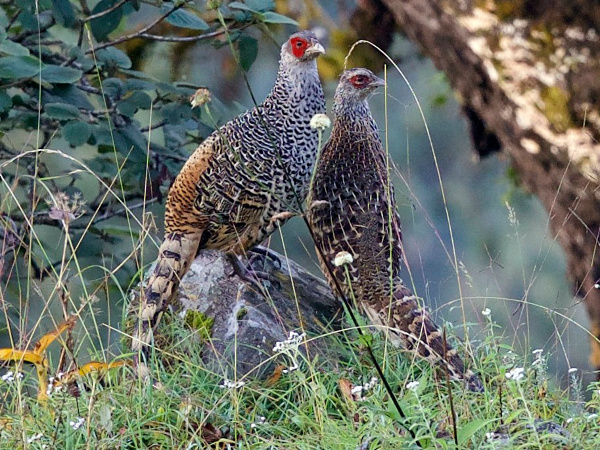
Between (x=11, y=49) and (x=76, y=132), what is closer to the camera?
(x=11, y=49)

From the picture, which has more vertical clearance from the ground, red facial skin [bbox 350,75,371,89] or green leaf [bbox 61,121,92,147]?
red facial skin [bbox 350,75,371,89]

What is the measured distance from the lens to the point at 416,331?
4527 millimetres

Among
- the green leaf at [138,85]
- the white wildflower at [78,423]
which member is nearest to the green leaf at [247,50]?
the green leaf at [138,85]

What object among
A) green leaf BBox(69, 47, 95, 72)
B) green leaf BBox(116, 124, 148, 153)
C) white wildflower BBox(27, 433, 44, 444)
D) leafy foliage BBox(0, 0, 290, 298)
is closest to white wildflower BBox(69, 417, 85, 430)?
white wildflower BBox(27, 433, 44, 444)

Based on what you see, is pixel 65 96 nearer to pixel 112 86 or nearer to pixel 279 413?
pixel 112 86

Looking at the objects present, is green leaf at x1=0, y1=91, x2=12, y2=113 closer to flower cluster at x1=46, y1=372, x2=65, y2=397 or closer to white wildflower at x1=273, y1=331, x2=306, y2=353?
flower cluster at x1=46, y1=372, x2=65, y2=397

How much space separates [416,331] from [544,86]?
1385 millimetres

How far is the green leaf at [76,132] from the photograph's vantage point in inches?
182

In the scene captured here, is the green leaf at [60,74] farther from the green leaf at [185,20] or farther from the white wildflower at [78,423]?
the white wildflower at [78,423]

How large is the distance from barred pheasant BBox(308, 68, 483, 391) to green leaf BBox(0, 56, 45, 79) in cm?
141

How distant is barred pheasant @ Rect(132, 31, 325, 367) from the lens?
488 cm

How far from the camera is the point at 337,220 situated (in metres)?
5.10

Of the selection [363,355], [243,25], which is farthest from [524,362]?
[243,25]

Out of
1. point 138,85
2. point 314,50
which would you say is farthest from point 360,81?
point 138,85
